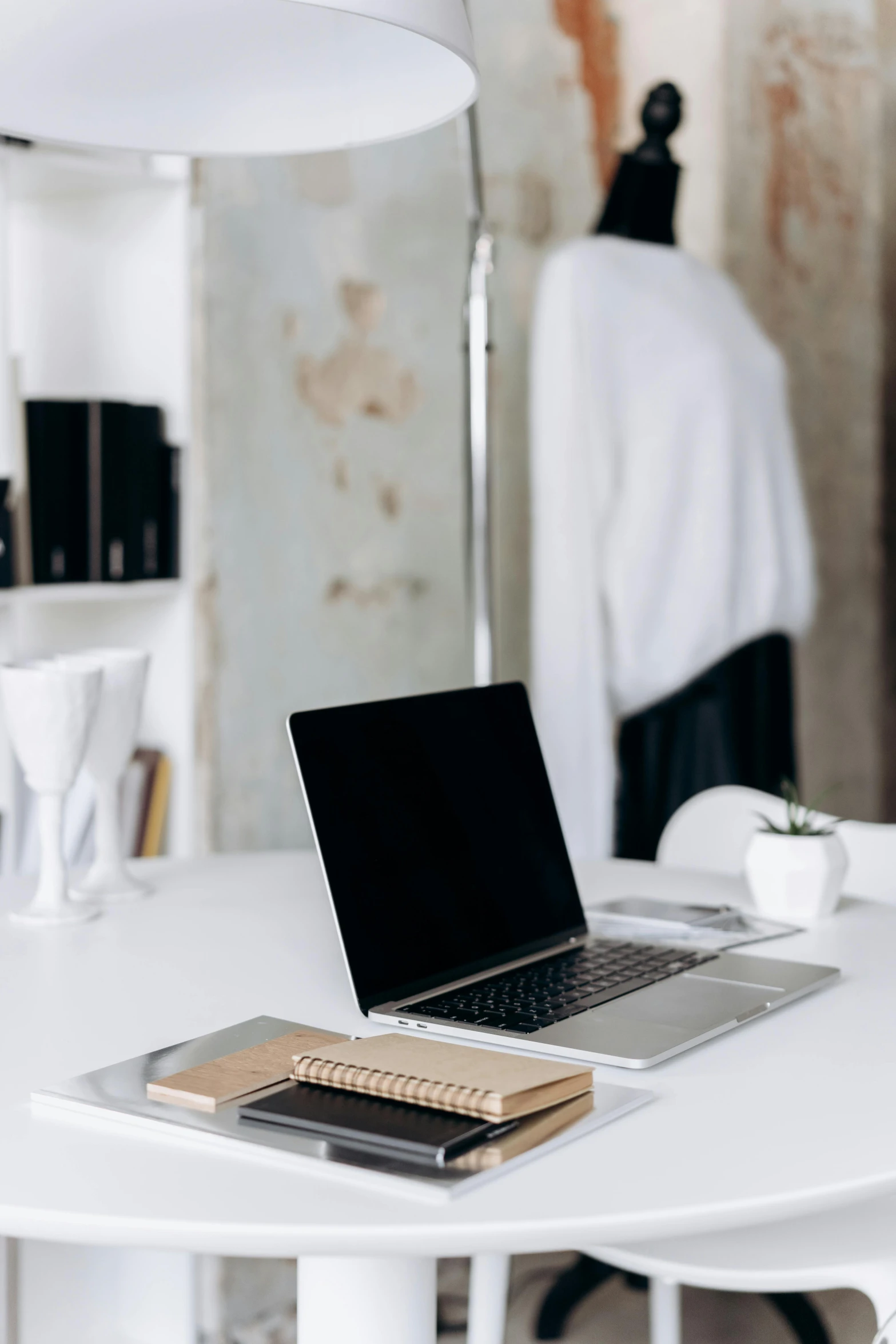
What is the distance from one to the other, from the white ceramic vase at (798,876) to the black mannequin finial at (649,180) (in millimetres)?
1226

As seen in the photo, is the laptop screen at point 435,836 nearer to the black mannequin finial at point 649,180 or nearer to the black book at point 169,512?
the black book at point 169,512

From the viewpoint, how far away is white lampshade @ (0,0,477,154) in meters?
1.10

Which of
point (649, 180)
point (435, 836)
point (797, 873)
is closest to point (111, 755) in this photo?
point (435, 836)

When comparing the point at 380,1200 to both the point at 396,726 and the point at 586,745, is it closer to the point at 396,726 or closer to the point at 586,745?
the point at 396,726

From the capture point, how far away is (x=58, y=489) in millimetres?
1863

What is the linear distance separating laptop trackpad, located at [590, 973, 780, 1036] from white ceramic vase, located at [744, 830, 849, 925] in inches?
10.4

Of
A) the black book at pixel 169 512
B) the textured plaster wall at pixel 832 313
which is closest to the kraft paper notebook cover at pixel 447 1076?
the black book at pixel 169 512

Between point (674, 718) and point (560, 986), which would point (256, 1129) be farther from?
point (674, 718)

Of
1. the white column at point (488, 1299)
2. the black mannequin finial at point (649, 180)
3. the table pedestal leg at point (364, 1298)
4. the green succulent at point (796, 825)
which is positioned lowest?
the white column at point (488, 1299)

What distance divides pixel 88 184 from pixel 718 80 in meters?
1.53

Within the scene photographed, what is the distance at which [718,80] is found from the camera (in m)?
2.93

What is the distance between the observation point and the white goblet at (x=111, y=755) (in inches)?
52.8

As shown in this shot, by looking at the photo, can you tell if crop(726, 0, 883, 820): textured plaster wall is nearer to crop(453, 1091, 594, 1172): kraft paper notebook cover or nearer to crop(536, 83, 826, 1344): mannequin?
crop(536, 83, 826, 1344): mannequin

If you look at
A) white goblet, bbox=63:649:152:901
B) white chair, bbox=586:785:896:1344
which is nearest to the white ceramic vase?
white chair, bbox=586:785:896:1344
